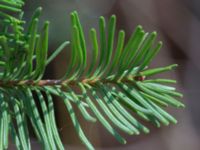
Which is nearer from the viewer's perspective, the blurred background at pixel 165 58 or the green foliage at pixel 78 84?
the green foliage at pixel 78 84

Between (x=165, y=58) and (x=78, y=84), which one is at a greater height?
(x=165, y=58)

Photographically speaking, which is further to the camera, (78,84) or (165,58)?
(165,58)

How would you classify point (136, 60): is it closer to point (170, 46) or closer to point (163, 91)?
point (163, 91)

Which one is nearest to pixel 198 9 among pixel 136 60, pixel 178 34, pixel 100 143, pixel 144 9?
pixel 178 34

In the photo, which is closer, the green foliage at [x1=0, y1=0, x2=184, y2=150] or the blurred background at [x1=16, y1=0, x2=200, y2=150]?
the green foliage at [x1=0, y1=0, x2=184, y2=150]
